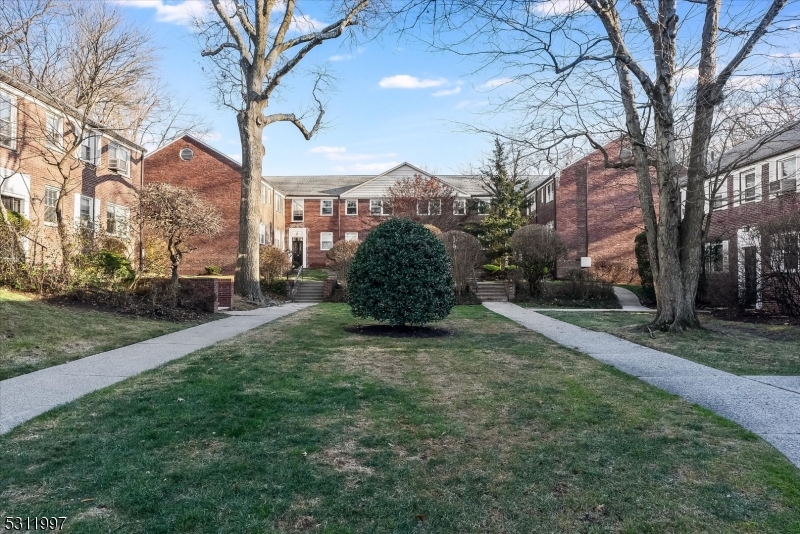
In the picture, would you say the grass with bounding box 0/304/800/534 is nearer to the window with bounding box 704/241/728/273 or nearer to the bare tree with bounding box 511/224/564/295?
the window with bounding box 704/241/728/273

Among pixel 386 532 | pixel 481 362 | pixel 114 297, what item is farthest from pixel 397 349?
pixel 114 297

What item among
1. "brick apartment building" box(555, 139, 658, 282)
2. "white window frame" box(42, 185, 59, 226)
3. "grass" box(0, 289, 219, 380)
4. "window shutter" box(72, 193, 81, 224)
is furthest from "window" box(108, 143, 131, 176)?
"brick apartment building" box(555, 139, 658, 282)

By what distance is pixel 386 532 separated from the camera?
2629 millimetres

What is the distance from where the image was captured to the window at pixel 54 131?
1677cm

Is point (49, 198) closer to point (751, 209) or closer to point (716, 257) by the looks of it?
point (716, 257)

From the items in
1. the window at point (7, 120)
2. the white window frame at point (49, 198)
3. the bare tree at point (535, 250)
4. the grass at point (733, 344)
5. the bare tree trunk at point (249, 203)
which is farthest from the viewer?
the bare tree at point (535, 250)

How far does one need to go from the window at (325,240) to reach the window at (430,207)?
7.73m

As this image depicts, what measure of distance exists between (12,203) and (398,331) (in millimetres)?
13588

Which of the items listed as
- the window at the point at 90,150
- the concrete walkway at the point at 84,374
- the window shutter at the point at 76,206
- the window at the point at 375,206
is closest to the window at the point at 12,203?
the window shutter at the point at 76,206

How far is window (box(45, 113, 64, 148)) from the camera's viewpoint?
16766mm

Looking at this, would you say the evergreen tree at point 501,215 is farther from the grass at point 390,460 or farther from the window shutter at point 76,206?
the grass at point 390,460

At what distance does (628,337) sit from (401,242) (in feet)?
16.5

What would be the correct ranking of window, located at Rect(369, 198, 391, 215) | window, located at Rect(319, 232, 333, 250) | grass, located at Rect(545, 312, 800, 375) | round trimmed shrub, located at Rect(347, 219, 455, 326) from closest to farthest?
grass, located at Rect(545, 312, 800, 375) → round trimmed shrub, located at Rect(347, 219, 455, 326) → window, located at Rect(369, 198, 391, 215) → window, located at Rect(319, 232, 333, 250)

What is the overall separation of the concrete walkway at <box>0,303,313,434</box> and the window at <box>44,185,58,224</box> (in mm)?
10884
